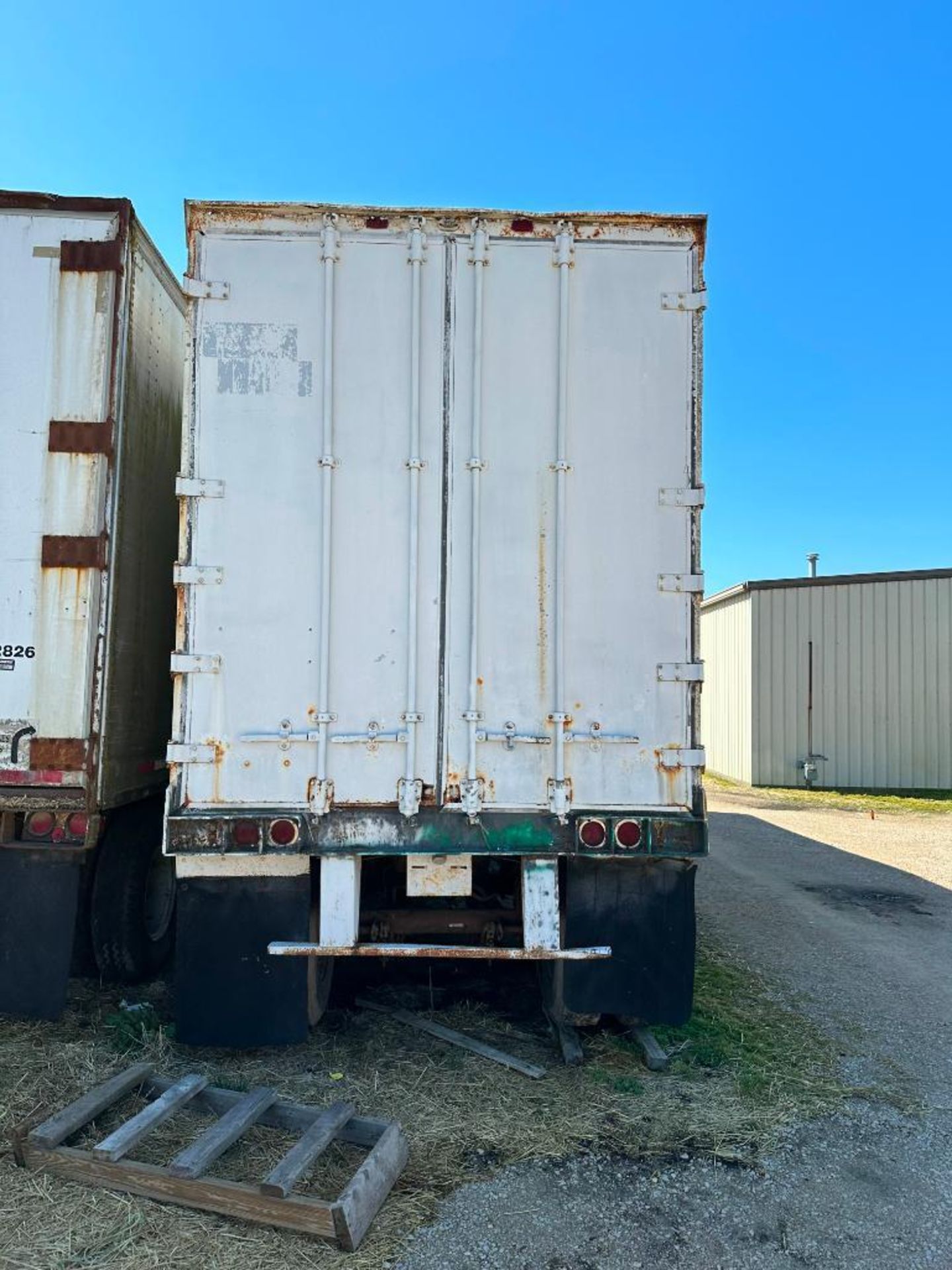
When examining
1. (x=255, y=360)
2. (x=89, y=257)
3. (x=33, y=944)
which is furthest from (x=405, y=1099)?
(x=89, y=257)

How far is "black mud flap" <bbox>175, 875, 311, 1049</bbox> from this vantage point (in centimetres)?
404

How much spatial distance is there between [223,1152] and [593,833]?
196 centimetres

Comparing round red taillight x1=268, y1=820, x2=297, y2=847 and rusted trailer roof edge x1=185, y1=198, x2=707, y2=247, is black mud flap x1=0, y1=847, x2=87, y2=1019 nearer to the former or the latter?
round red taillight x1=268, y1=820, x2=297, y2=847

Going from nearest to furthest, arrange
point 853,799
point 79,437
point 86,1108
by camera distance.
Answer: point 86,1108, point 79,437, point 853,799

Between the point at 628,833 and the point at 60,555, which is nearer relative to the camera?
the point at 628,833

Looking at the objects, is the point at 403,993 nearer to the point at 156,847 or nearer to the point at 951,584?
the point at 156,847

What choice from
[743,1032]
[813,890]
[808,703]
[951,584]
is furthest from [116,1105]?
[951,584]

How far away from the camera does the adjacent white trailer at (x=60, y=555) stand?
13.6ft

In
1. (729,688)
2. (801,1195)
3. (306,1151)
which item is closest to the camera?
(306,1151)

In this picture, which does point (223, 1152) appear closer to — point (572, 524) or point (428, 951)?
point (428, 951)

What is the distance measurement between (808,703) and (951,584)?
3.79 m

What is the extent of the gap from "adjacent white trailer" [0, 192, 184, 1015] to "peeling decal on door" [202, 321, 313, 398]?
2.10 ft

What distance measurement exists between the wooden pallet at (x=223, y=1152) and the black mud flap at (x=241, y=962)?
1.22ft

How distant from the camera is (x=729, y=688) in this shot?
21.0m
